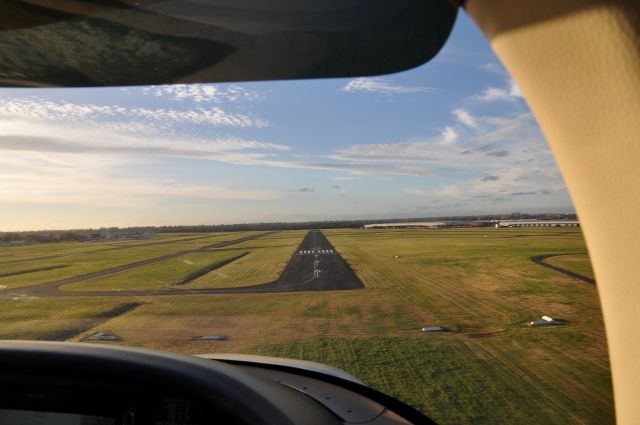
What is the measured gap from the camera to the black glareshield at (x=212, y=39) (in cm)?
153

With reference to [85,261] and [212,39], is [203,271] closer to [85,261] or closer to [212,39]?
[85,261]

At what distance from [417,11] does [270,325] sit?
103 inches

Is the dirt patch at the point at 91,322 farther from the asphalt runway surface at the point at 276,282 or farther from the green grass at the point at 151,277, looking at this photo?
the green grass at the point at 151,277

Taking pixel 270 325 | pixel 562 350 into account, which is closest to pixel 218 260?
pixel 270 325

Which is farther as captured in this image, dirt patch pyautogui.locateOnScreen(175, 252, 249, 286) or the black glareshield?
dirt patch pyautogui.locateOnScreen(175, 252, 249, 286)

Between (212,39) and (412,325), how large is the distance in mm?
2691

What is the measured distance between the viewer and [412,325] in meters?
3.65

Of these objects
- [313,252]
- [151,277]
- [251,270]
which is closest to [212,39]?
[151,277]

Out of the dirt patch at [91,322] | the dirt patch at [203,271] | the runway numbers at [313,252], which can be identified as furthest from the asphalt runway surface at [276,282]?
the runway numbers at [313,252]

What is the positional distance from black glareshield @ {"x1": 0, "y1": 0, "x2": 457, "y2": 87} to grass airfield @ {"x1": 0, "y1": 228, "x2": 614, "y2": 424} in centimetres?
98

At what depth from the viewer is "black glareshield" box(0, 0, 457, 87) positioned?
1532mm

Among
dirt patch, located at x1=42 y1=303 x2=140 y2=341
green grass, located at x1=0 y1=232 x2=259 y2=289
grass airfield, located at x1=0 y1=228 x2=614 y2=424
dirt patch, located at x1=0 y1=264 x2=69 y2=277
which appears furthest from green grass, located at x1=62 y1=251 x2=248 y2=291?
dirt patch, located at x1=42 y1=303 x2=140 y2=341

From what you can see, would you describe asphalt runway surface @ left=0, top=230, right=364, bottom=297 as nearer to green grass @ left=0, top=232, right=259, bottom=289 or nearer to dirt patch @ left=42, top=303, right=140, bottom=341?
green grass @ left=0, top=232, right=259, bottom=289

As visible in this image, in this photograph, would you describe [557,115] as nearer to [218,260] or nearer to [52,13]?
[52,13]
